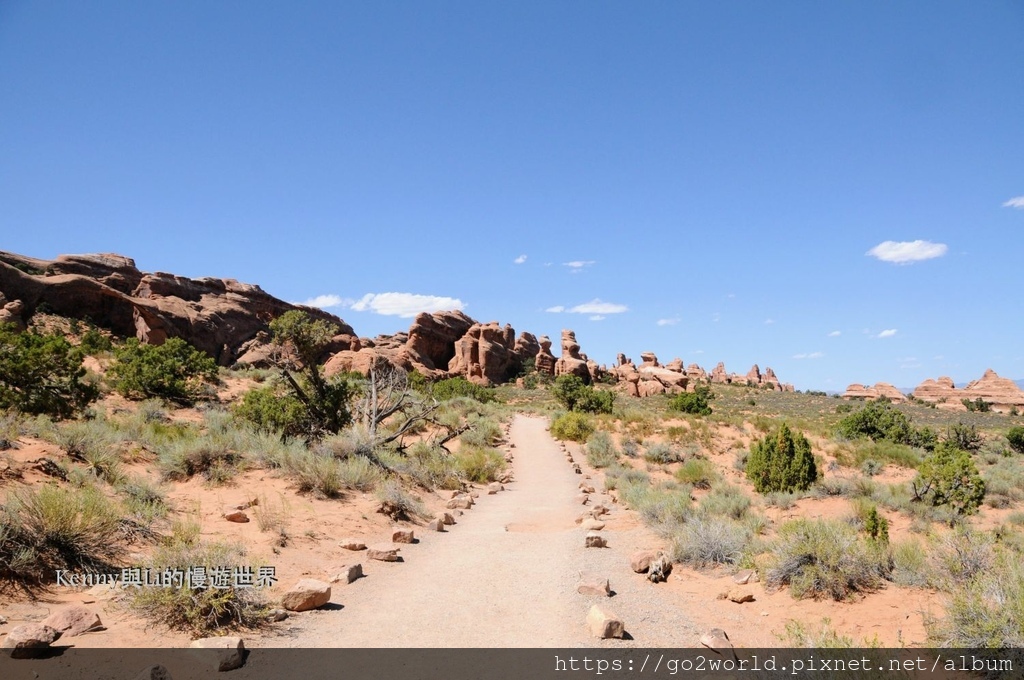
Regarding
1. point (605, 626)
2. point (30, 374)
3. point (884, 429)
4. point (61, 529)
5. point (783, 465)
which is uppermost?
point (30, 374)

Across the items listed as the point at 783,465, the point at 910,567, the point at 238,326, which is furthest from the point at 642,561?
the point at 238,326

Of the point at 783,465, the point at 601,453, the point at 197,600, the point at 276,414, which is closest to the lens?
the point at 197,600

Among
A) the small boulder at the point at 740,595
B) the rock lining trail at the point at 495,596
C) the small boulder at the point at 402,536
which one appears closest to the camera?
the rock lining trail at the point at 495,596

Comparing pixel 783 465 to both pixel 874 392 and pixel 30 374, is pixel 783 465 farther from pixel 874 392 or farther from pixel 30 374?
pixel 874 392

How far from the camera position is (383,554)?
298 inches

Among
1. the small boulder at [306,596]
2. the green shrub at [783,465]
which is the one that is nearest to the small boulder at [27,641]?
the small boulder at [306,596]

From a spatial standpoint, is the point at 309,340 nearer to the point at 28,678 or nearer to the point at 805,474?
the point at 28,678

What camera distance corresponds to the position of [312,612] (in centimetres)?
552

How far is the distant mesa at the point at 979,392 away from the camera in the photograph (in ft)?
220

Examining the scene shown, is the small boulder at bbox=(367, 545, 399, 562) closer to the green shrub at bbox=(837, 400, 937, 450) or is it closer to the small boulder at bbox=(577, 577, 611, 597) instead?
the small boulder at bbox=(577, 577, 611, 597)

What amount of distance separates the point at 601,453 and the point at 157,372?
18337mm

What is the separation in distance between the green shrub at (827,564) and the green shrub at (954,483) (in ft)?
24.9

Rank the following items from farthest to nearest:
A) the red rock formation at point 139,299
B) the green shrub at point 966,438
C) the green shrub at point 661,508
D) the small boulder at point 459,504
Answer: the red rock formation at point 139,299 → the green shrub at point 966,438 → the small boulder at point 459,504 → the green shrub at point 661,508

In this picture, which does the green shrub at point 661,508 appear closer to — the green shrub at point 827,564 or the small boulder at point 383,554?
the green shrub at point 827,564
